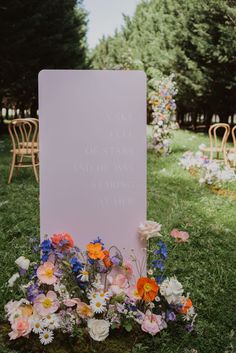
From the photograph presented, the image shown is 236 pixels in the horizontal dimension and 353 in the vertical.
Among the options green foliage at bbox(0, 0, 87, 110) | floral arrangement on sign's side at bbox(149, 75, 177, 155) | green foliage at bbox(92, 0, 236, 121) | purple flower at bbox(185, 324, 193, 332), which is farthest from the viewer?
green foliage at bbox(0, 0, 87, 110)

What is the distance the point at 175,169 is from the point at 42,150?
7.34m

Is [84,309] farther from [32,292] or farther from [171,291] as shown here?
[171,291]

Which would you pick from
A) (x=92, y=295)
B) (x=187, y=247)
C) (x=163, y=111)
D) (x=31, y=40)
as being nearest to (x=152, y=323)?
(x=92, y=295)

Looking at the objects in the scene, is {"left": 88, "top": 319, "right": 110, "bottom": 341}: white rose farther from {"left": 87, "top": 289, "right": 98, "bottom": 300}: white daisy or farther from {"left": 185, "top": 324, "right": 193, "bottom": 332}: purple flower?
{"left": 185, "top": 324, "right": 193, "bottom": 332}: purple flower

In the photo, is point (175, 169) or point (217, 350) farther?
point (175, 169)

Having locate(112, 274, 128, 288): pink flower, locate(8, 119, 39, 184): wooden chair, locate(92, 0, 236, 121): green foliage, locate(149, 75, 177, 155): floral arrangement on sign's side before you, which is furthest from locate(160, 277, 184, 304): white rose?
locate(92, 0, 236, 121): green foliage

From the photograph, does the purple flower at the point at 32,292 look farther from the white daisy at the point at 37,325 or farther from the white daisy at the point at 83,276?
the white daisy at the point at 83,276

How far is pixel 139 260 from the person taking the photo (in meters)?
3.25

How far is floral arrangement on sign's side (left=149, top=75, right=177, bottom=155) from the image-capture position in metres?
11.8

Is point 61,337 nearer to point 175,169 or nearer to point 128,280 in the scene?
point 128,280

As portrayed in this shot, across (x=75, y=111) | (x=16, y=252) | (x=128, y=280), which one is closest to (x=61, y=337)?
(x=128, y=280)

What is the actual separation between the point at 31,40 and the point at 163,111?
34.6 feet

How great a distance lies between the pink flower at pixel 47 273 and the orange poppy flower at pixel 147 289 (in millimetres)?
517

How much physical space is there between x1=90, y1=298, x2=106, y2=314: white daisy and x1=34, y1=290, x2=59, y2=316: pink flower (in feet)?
0.70
